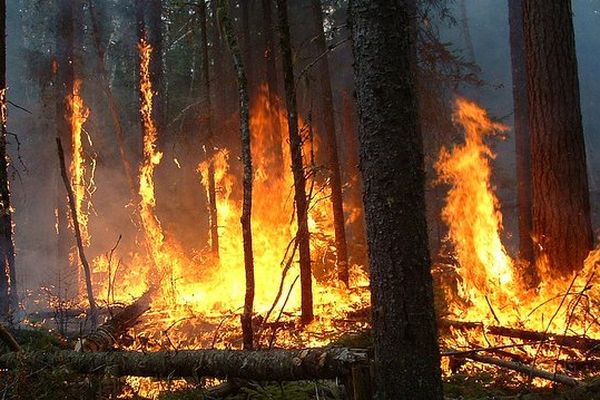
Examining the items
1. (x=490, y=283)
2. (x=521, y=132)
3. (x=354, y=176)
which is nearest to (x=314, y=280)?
(x=490, y=283)

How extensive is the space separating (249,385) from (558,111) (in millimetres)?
6371

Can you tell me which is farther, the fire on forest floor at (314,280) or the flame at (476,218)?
the flame at (476,218)

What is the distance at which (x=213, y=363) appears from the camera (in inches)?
155

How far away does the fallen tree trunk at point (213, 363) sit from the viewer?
3332 millimetres

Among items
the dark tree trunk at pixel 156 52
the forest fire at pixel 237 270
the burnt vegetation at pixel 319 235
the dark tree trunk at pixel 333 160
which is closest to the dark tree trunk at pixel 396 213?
the burnt vegetation at pixel 319 235

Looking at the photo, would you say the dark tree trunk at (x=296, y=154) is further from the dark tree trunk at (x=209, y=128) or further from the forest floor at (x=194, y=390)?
the forest floor at (x=194, y=390)

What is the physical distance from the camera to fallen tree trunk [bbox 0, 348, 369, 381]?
333 cm

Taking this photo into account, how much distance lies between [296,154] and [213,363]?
5.17 meters

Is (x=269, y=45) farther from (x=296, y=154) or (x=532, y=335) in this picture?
(x=532, y=335)

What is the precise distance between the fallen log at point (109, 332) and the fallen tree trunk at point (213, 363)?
65 centimetres

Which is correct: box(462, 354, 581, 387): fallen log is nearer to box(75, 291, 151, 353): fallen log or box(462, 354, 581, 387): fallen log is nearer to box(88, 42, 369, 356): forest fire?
box(88, 42, 369, 356): forest fire

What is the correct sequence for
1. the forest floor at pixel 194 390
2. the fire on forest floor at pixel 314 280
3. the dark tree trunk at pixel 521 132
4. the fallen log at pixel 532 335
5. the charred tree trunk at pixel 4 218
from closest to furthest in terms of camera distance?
the forest floor at pixel 194 390
the fallen log at pixel 532 335
the fire on forest floor at pixel 314 280
the charred tree trunk at pixel 4 218
the dark tree trunk at pixel 521 132

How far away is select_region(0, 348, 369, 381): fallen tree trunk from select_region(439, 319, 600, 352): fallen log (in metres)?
2.56

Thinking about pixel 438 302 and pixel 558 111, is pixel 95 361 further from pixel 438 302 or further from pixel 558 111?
pixel 558 111
